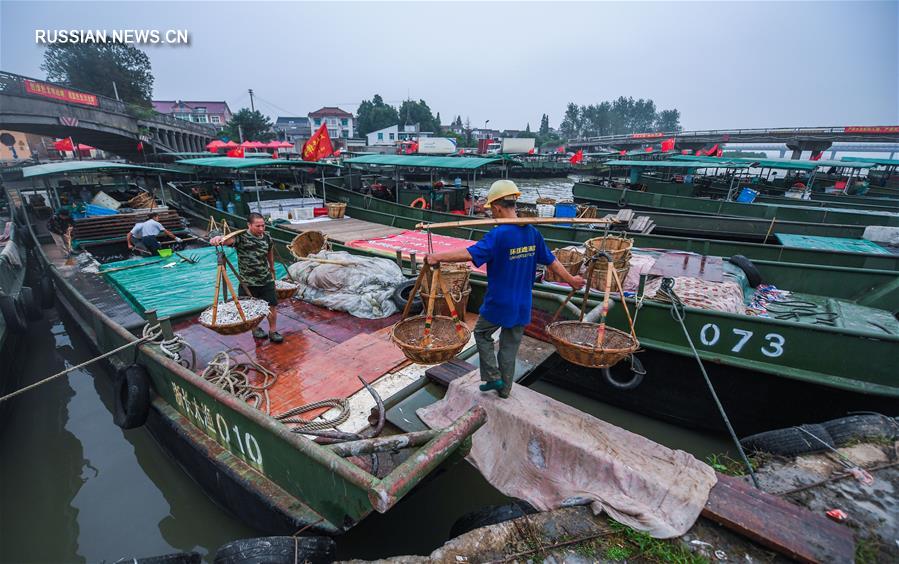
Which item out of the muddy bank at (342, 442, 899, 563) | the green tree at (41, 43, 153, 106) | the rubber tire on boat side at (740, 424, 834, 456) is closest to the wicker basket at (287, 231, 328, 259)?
the muddy bank at (342, 442, 899, 563)

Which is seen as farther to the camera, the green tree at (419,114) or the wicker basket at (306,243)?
the green tree at (419,114)

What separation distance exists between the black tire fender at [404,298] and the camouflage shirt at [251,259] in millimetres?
1920

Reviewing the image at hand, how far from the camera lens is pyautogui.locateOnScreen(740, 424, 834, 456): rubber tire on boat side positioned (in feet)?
11.4

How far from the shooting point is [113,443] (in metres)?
5.58

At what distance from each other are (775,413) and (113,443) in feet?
30.1

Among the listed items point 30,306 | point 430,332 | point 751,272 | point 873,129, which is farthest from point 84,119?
point 873,129

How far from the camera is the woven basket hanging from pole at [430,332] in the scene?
3244 mm

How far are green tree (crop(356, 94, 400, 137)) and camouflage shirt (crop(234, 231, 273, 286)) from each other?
255 ft

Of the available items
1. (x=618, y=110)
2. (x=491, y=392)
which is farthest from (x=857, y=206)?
(x=618, y=110)

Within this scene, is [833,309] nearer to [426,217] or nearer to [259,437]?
[259,437]

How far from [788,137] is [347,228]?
56582mm

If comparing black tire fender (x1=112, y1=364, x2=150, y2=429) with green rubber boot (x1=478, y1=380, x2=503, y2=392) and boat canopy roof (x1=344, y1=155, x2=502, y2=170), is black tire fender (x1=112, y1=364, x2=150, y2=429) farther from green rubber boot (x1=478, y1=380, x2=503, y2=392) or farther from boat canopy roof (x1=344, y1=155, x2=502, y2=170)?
boat canopy roof (x1=344, y1=155, x2=502, y2=170)

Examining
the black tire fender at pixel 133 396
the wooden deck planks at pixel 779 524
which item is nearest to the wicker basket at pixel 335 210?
the black tire fender at pixel 133 396

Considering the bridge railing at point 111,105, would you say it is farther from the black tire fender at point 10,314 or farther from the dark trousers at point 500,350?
the dark trousers at point 500,350
